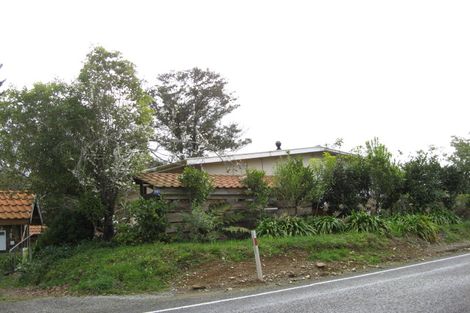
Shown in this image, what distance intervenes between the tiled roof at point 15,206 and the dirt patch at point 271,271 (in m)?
9.71

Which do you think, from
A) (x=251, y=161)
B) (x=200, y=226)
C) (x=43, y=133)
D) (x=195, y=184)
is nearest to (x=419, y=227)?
(x=200, y=226)

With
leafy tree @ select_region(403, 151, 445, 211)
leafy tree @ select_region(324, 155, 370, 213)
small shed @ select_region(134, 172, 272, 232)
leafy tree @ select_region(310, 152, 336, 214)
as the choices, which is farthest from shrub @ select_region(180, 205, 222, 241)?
leafy tree @ select_region(403, 151, 445, 211)

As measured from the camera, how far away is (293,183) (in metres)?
16.2

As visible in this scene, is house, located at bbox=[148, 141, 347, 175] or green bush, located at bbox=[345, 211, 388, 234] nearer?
green bush, located at bbox=[345, 211, 388, 234]

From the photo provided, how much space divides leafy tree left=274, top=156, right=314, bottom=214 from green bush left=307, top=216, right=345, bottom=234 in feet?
3.24

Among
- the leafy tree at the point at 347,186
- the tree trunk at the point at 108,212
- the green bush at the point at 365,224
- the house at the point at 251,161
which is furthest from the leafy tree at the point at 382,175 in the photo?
the tree trunk at the point at 108,212

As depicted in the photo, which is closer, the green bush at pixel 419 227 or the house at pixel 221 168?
the house at pixel 221 168

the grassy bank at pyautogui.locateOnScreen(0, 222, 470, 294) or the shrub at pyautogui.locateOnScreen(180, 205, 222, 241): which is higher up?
the shrub at pyautogui.locateOnScreen(180, 205, 222, 241)

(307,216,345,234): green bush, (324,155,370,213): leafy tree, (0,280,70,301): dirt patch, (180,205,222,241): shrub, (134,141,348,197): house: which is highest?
(134,141,348,197): house

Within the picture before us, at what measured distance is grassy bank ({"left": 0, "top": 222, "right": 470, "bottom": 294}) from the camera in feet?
35.5

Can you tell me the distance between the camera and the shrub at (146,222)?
45.4ft

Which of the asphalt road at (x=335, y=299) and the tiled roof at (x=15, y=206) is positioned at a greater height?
the tiled roof at (x=15, y=206)

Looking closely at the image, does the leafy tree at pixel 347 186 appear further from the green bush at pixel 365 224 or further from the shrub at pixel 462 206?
the shrub at pixel 462 206

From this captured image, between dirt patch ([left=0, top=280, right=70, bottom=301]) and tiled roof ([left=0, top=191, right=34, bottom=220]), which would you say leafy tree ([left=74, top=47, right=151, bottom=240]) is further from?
Answer: tiled roof ([left=0, top=191, right=34, bottom=220])
